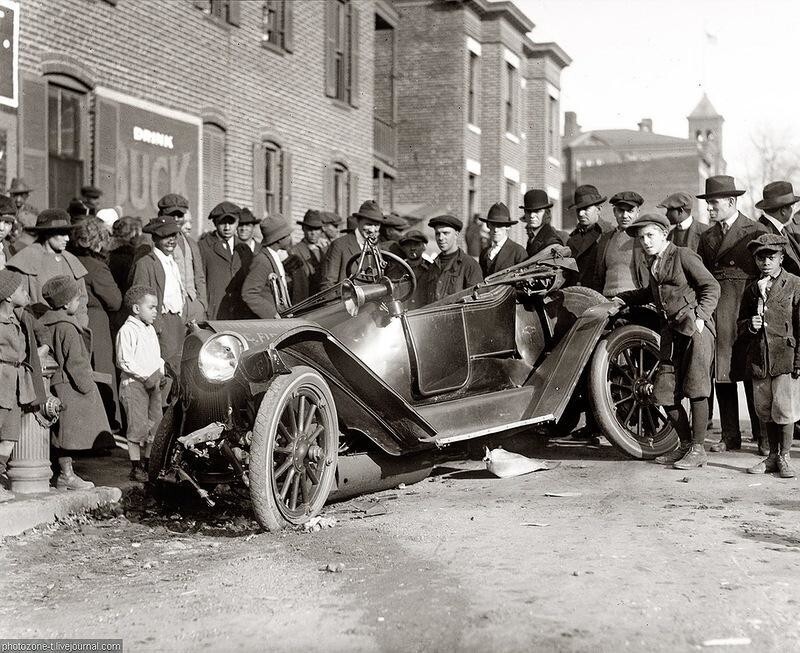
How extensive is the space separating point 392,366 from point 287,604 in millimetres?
2909

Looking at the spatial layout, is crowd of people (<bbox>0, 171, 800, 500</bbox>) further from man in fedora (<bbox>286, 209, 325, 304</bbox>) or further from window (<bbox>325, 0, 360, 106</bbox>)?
window (<bbox>325, 0, 360, 106</bbox>)

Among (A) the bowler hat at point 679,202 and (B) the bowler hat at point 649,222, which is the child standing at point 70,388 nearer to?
(B) the bowler hat at point 649,222

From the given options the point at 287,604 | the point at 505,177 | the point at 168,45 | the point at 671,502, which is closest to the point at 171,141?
the point at 168,45

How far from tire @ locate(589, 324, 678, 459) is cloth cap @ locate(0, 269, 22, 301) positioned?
13.7ft

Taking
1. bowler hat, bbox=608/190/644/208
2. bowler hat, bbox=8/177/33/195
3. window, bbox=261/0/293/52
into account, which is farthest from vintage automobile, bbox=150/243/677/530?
window, bbox=261/0/293/52

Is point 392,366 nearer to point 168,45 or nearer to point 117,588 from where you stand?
point 117,588

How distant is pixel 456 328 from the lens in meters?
8.11

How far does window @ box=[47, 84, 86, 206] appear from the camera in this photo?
47.0ft

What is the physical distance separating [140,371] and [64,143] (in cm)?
660

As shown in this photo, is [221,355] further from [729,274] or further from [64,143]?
[64,143]

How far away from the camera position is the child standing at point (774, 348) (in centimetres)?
848

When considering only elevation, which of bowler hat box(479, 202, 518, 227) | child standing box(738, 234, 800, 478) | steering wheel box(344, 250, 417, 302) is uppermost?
bowler hat box(479, 202, 518, 227)

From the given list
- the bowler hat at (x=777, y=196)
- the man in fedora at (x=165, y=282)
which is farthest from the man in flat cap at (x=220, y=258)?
the bowler hat at (x=777, y=196)

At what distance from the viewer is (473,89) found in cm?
3238
